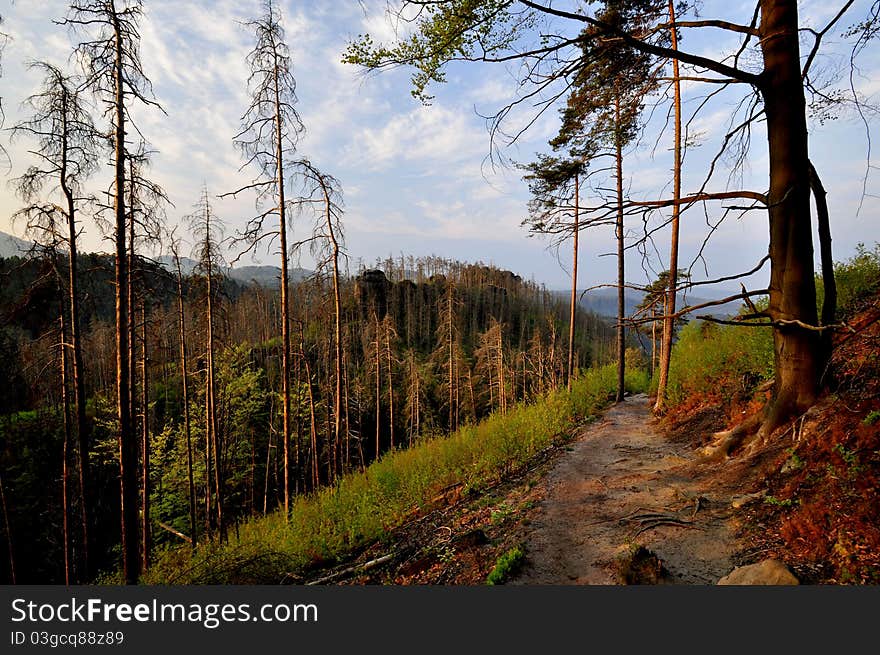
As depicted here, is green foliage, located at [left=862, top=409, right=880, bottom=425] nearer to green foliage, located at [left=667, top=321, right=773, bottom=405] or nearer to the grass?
green foliage, located at [left=667, top=321, right=773, bottom=405]

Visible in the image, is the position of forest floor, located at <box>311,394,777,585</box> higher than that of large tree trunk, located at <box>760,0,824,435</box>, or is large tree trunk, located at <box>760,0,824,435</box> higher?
large tree trunk, located at <box>760,0,824,435</box>

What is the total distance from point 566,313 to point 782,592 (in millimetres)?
107792

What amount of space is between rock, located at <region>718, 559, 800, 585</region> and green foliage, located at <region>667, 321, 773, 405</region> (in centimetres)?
523

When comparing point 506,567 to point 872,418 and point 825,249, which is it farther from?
point 825,249

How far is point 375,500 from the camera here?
8758 mm

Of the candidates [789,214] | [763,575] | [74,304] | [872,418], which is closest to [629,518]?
[763,575]

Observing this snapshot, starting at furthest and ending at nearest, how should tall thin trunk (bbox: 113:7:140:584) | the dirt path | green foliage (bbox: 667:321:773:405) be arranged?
1. green foliage (bbox: 667:321:773:405)
2. tall thin trunk (bbox: 113:7:140:584)
3. the dirt path

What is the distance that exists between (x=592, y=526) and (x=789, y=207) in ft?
14.4

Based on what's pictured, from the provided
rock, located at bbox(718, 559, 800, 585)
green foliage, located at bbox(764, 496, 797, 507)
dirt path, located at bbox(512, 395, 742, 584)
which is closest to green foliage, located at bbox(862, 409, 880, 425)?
green foliage, located at bbox(764, 496, 797, 507)

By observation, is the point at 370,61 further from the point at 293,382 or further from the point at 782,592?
the point at 293,382

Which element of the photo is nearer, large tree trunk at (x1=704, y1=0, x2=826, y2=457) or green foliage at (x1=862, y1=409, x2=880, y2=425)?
green foliage at (x1=862, y1=409, x2=880, y2=425)

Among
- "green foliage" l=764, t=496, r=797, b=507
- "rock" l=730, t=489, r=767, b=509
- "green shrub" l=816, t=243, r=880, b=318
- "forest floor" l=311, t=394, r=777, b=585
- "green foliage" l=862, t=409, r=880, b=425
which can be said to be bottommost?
"forest floor" l=311, t=394, r=777, b=585

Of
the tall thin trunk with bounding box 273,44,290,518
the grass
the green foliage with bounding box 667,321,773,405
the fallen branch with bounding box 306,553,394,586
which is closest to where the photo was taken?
the fallen branch with bounding box 306,553,394,586

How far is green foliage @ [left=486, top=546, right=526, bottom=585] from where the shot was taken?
139 inches
